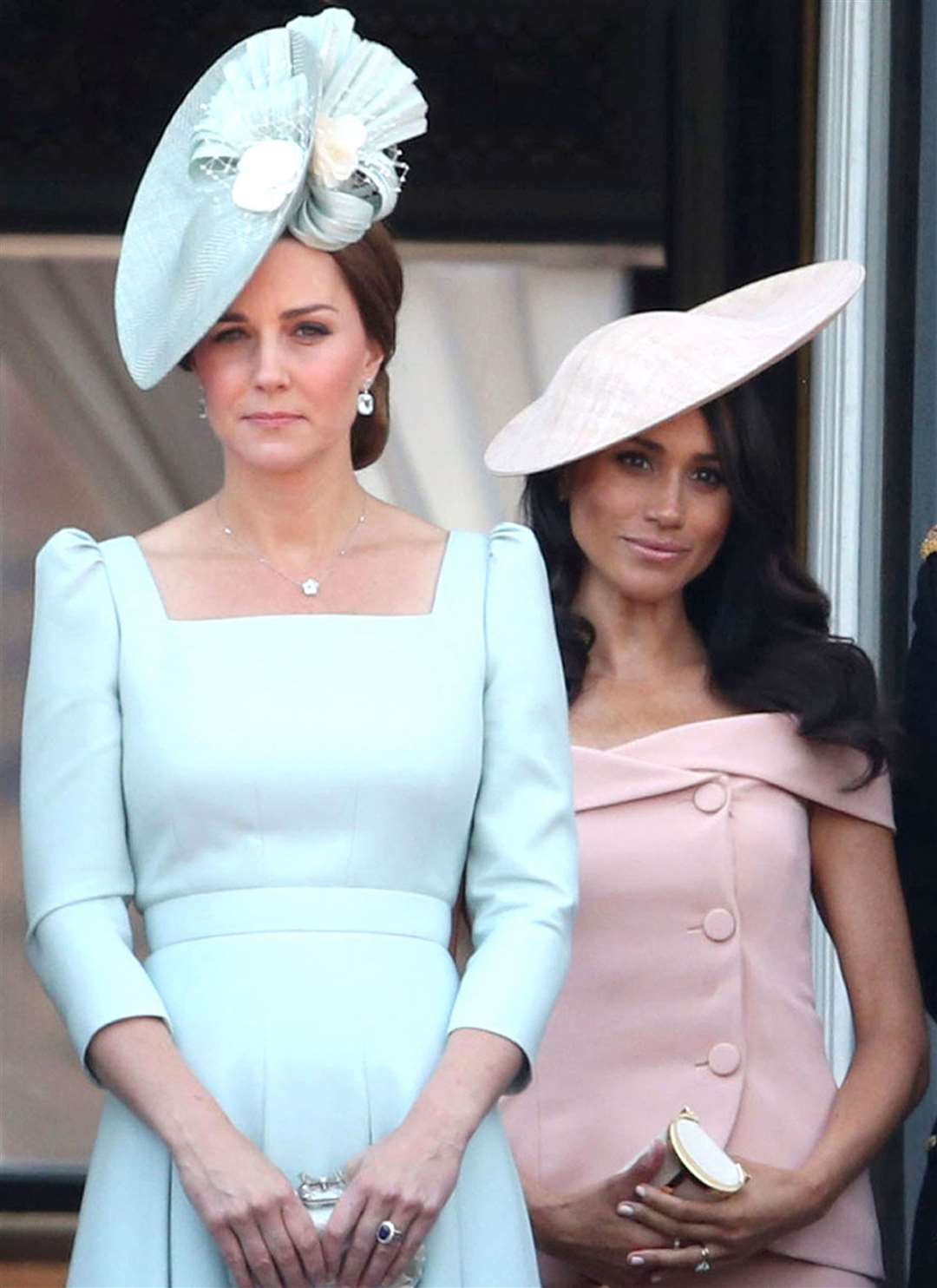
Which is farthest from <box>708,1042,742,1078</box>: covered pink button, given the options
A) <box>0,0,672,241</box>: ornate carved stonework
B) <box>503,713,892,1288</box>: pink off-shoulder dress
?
<box>0,0,672,241</box>: ornate carved stonework

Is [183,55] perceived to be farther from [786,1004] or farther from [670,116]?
[786,1004]

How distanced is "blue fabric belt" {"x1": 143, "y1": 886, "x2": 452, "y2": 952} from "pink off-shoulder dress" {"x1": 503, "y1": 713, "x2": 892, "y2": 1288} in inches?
20.5

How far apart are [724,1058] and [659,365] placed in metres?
0.81

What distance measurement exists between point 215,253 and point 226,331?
0.25 feet

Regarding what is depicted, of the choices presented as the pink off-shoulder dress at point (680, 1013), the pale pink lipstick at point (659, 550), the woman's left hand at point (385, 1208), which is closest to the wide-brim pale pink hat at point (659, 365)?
the pale pink lipstick at point (659, 550)

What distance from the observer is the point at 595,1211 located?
11.4 feet

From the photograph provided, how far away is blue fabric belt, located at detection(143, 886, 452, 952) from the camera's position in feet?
10.1

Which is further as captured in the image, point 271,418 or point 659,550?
point 659,550

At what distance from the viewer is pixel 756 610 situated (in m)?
3.82

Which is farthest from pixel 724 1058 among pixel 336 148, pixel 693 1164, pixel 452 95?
pixel 452 95

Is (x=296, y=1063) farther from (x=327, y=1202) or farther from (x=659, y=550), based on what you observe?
(x=659, y=550)

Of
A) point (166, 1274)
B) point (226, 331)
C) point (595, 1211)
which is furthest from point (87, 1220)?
point (226, 331)

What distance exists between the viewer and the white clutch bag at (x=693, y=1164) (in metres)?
3.40

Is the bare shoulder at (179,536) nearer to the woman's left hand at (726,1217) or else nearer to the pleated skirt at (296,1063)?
the pleated skirt at (296,1063)
